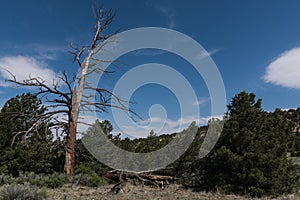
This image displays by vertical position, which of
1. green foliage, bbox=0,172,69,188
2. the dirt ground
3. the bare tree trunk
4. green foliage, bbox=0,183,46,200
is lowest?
the dirt ground

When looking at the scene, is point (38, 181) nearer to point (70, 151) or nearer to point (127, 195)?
point (70, 151)

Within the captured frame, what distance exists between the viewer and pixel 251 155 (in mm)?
9305

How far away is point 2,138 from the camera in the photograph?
15469 mm

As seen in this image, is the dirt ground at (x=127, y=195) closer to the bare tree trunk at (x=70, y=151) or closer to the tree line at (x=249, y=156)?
the tree line at (x=249, y=156)

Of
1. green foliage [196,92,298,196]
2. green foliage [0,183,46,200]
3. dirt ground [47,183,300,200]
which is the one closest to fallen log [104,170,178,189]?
dirt ground [47,183,300,200]

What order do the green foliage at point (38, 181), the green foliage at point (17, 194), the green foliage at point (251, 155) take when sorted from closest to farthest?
the green foliage at point (17, 194) < the green foliage at point (38, 181) < the green foliage at point (251, 155)

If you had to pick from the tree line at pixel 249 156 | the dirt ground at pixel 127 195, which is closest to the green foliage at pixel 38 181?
the dirt ground at pixel 127 195

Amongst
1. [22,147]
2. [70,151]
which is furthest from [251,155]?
Result: [22,147]

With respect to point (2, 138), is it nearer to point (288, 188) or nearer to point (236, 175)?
point (236, 175)

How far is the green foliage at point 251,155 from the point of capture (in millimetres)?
9281

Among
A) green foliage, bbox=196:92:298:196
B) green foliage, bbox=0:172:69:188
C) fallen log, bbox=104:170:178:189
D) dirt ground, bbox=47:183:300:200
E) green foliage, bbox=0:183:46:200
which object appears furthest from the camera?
fallen log, bbox=104:170:178:189

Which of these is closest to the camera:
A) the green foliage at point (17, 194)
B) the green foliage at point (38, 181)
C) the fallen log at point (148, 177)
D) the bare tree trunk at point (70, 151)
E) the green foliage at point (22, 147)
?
the green foliage at point (17, 194)

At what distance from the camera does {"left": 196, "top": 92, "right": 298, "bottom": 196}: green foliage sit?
30.5 feet

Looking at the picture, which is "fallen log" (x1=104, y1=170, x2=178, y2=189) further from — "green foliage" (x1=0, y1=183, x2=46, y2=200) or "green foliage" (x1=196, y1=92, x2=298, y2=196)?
"green foliage" (x1=0, y1=183, x2=46, y2=200)
